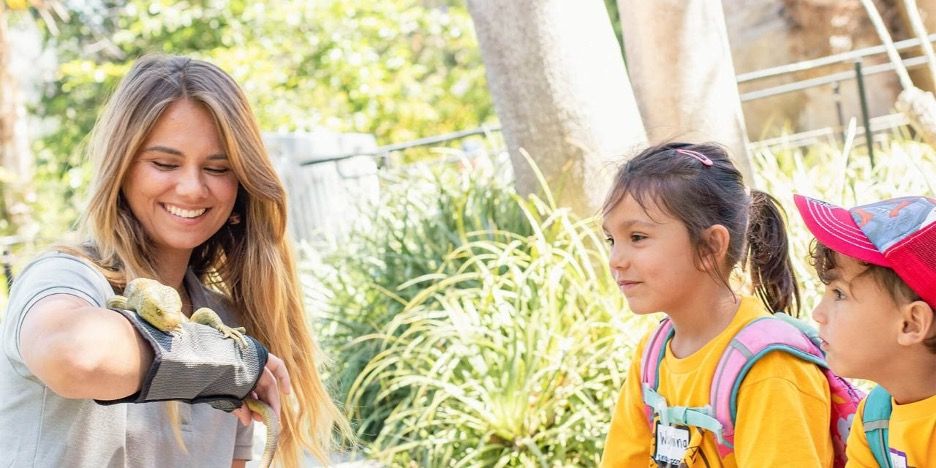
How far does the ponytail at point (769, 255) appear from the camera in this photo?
284cm

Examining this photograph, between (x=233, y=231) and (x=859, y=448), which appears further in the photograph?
(x=233, y=231)

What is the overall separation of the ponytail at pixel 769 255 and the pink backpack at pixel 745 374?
0.34m

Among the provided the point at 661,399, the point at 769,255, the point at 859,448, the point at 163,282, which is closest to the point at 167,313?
the point at 163,282

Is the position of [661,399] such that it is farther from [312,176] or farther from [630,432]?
[312,176]

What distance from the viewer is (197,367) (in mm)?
2006

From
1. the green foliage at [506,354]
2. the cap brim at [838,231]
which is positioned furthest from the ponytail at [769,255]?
the green foliage at [506,354]

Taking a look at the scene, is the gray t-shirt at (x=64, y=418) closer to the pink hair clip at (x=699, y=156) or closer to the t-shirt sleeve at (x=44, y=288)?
the t-shirt sleeve at (x=44, y=288)

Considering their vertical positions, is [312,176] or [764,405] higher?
[312,176]

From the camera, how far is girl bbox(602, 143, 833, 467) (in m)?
2.53

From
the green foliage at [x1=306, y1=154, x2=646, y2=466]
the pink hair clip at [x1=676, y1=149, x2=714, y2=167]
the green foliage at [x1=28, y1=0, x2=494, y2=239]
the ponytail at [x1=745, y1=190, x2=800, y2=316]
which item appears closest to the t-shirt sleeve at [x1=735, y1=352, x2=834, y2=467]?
the ponytail at [x1=745, y1=190, x2=800, y2=316]

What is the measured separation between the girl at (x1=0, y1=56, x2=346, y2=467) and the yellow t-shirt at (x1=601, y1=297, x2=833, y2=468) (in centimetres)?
90

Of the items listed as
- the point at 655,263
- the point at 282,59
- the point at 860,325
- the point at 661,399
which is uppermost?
the point at 282,59

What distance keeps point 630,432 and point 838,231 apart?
0.82 metres

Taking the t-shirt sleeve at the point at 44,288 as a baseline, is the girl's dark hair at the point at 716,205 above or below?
below
